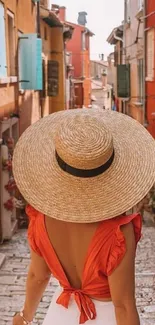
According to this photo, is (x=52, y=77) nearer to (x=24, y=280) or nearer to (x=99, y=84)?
(x=24, y=280)

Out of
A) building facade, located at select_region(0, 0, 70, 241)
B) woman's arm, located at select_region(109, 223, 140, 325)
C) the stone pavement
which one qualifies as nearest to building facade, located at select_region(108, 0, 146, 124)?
building facade, located at select_region(0, 0, 70, 241)

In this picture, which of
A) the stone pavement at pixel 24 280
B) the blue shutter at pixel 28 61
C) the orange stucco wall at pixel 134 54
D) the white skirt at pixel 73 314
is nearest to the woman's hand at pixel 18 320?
the white skirt at pixel 73 314

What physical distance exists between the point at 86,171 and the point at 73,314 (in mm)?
701

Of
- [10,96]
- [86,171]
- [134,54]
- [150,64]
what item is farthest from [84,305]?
[134,54]

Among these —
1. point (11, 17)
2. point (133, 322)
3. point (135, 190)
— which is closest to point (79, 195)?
point (135, 190)

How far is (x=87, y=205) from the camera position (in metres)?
2.51

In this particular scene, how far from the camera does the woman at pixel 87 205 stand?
2486mm

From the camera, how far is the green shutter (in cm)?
2211

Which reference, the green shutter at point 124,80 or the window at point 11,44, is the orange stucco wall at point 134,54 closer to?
the green shutter at point 124,80

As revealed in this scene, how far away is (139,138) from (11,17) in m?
9.48

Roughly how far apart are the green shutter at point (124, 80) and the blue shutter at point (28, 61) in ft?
30.9

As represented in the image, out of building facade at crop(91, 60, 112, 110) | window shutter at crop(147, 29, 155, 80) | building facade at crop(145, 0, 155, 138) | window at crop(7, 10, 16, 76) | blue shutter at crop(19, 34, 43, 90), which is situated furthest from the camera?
building facade at crop(91, 60, 112, 110)

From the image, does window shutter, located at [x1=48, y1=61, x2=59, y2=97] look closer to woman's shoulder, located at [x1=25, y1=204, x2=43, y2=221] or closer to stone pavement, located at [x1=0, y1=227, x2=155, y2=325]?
stone pavement, located at [x1=0, y1=227, x2=155, y2=325]

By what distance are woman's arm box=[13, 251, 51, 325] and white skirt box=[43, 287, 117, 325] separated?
0.11 metres
